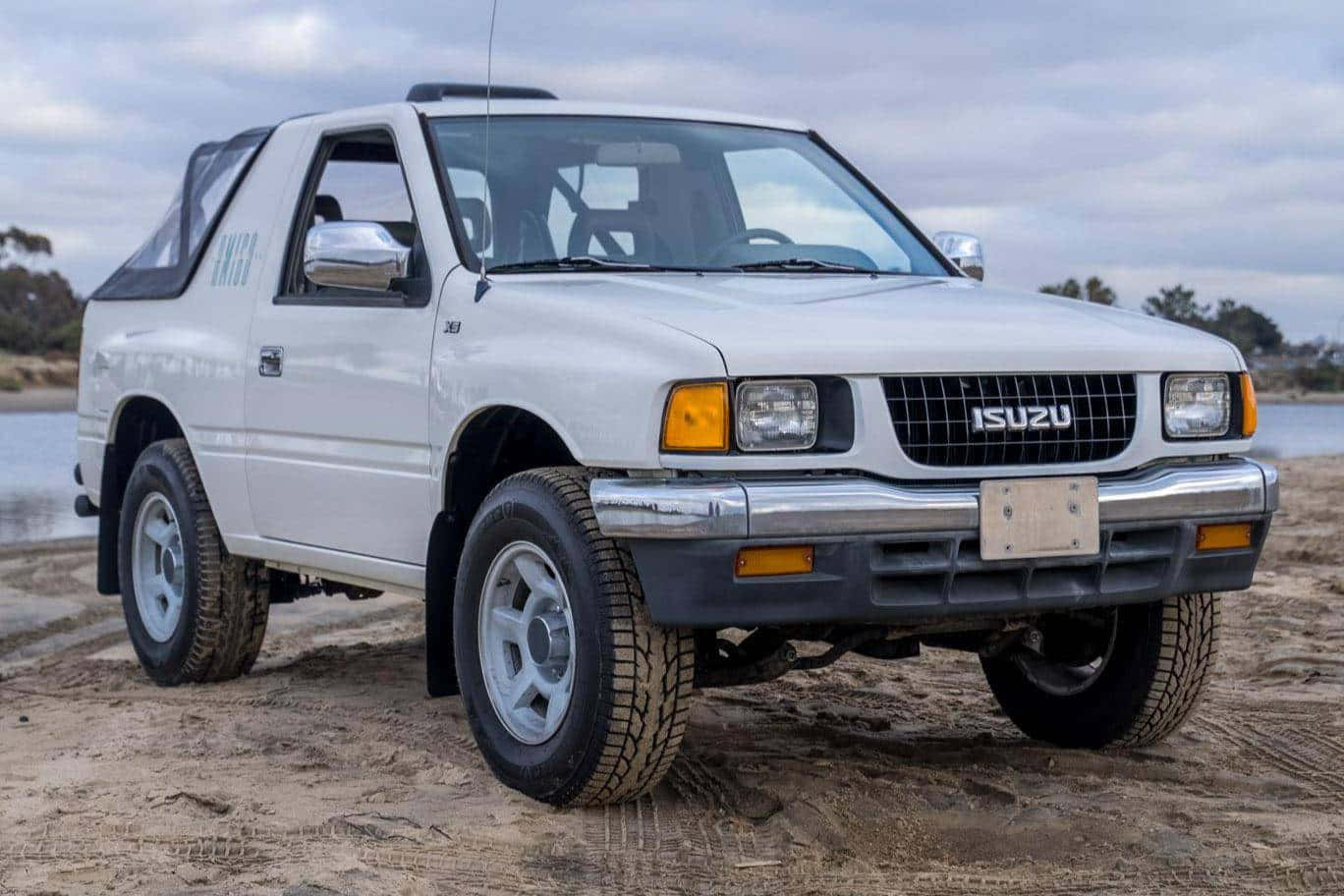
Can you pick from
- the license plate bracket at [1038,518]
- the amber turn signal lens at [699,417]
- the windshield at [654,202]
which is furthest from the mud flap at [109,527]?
the license plate bracket at [1038,518]

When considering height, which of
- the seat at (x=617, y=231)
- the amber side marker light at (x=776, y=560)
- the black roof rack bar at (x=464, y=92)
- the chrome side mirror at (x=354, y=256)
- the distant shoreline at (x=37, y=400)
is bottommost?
the distant shoreline at (x=37, y=400)

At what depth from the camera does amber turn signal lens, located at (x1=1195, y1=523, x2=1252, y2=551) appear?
4.37 meters

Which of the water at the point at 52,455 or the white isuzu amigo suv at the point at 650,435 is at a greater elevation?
the white isuzu amigo suv at the point at 650,435

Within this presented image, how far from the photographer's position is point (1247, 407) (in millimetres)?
4543

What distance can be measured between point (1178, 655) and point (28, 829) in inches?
116

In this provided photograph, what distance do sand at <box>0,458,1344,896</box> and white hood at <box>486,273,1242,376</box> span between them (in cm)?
108

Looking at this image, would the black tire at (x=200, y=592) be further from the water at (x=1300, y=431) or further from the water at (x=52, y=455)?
the water at (x=1300, y=431)

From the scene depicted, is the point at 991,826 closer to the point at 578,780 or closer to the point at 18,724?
the point at 578,780

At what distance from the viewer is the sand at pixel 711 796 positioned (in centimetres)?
389

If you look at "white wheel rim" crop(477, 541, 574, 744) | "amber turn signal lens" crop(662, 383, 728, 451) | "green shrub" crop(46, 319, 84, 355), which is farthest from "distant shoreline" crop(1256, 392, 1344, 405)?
"amber turn signal lens" crop(662, 383, 728, 451)

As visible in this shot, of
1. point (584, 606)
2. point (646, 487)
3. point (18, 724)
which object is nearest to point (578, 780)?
point (584, 606)

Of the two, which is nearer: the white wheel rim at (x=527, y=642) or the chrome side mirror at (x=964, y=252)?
the white wheel rim at (x=527, y=642)

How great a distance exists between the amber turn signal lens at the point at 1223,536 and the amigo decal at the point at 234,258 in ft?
10.4

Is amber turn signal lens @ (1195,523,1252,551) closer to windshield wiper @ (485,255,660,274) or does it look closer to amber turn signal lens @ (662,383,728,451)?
amber turn signal lens @ (662,383,728,451)
